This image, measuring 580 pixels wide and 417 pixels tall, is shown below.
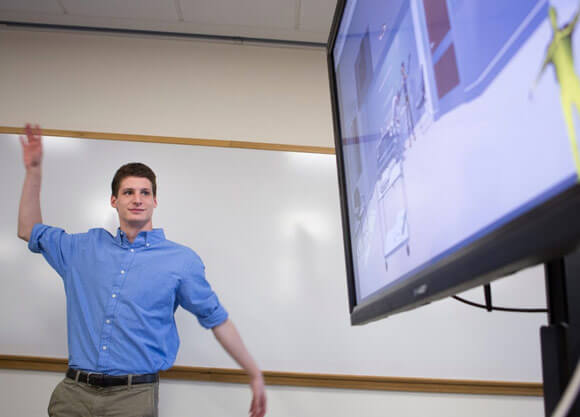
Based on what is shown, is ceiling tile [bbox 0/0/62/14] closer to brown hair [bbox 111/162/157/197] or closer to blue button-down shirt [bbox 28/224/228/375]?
brown hair [bbox 111/162/157/197]

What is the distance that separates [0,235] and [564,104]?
97.0 inches

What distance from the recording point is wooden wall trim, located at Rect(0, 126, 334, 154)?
237cm

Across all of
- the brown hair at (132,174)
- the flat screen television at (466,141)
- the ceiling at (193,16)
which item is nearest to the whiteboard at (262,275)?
the brown hair at (132,174)

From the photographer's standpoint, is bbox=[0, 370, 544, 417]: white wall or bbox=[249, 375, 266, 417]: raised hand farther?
bbox=[0, 370, 544, 417]: white wall

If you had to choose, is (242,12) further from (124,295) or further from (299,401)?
(299,401)

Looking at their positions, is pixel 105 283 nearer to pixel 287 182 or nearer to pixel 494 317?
pixel 287 182

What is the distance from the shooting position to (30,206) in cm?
180

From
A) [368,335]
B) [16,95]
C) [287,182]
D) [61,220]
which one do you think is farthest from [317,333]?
[16,95]

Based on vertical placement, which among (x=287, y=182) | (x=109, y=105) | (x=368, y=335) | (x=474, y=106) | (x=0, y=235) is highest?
(x=109, y=105)

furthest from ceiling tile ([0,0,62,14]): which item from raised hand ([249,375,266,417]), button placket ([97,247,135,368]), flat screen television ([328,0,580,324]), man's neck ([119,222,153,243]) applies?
flat screen television ([328,0,580,324])

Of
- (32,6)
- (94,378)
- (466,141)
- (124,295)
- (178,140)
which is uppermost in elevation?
(32,6)

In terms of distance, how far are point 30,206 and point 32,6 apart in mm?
1234

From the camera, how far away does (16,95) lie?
2.51 m

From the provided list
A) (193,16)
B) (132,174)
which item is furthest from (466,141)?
(193,16)
